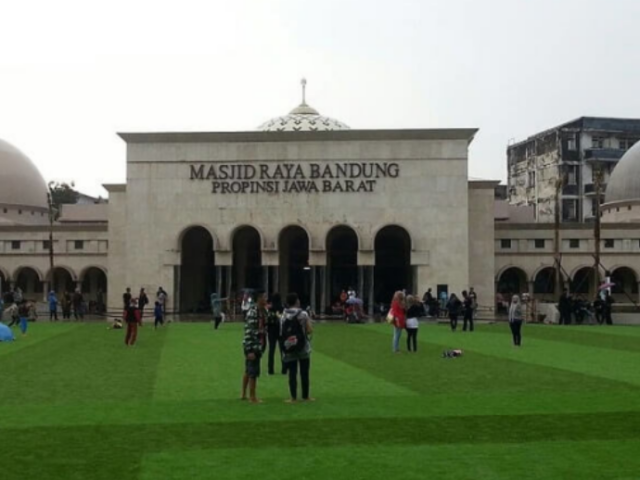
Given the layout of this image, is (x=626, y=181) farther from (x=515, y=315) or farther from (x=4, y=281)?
(x=515, y=315)

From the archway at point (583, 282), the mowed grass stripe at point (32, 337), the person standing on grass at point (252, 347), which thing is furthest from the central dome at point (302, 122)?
the person standing on grass at point (252, 347)

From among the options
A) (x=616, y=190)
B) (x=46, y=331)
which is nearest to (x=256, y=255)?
(x=46, y=331)

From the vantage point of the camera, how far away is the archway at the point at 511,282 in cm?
6074

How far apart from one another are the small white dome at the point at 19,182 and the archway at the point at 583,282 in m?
38.5

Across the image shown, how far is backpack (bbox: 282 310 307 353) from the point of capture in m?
14.5

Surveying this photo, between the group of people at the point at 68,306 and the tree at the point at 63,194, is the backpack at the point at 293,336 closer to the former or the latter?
the group of people at the point at 68,306

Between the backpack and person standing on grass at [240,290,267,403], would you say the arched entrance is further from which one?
the backpack

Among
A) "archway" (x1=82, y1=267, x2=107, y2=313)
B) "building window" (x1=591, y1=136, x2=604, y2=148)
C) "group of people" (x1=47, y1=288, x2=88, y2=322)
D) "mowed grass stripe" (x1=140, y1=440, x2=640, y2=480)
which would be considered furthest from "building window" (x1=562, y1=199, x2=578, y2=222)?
"mowed grass stripe" (x1=140, y1=440, x2=640, y2=480)

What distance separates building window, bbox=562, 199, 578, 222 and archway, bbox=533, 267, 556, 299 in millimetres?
34584

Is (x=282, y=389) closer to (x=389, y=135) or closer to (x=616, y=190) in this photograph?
(x=389, y=135)

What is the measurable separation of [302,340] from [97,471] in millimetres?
5266

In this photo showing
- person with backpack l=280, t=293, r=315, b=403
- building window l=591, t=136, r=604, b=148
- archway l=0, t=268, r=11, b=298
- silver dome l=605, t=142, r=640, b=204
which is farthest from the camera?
building window l=591, t=136, r=604, b=148

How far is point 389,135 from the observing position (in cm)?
5188

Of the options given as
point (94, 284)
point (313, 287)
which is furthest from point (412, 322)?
point (94, 284)
